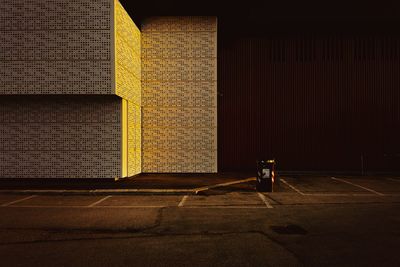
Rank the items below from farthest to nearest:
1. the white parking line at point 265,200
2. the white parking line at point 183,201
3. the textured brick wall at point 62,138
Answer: the textured brick wall at point 62,138
the white parking line at point 183,201
the white parking line at point 265,200

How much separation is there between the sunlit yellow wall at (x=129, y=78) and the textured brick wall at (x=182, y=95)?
74 cm

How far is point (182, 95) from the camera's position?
53.5 ft

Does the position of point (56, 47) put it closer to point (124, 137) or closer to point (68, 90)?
point (68, 90)

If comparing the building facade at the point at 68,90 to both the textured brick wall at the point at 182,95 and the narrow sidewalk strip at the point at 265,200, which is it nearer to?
the textured brick wall at the point at 182,95

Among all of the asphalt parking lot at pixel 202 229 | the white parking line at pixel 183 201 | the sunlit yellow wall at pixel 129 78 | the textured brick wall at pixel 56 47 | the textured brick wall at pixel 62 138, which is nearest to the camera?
the asphalt parking lot at pixel 202 229

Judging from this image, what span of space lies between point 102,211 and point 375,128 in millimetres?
15064

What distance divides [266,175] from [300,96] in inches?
289

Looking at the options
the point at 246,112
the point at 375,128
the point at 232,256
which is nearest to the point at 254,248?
the point at 232,256

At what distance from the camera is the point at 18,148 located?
13.5 m

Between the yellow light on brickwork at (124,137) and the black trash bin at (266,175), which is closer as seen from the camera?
the black trash bin at (266,175)

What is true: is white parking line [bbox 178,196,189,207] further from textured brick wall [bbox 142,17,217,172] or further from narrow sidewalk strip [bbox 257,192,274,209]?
textured brick wall [bbox 142,17,217,172]

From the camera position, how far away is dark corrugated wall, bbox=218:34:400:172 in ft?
56.3

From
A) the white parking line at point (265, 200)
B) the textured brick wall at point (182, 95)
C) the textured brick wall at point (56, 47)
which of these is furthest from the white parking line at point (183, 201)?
the textured brick wall at point (182, 95)

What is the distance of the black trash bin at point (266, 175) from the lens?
1137cm
